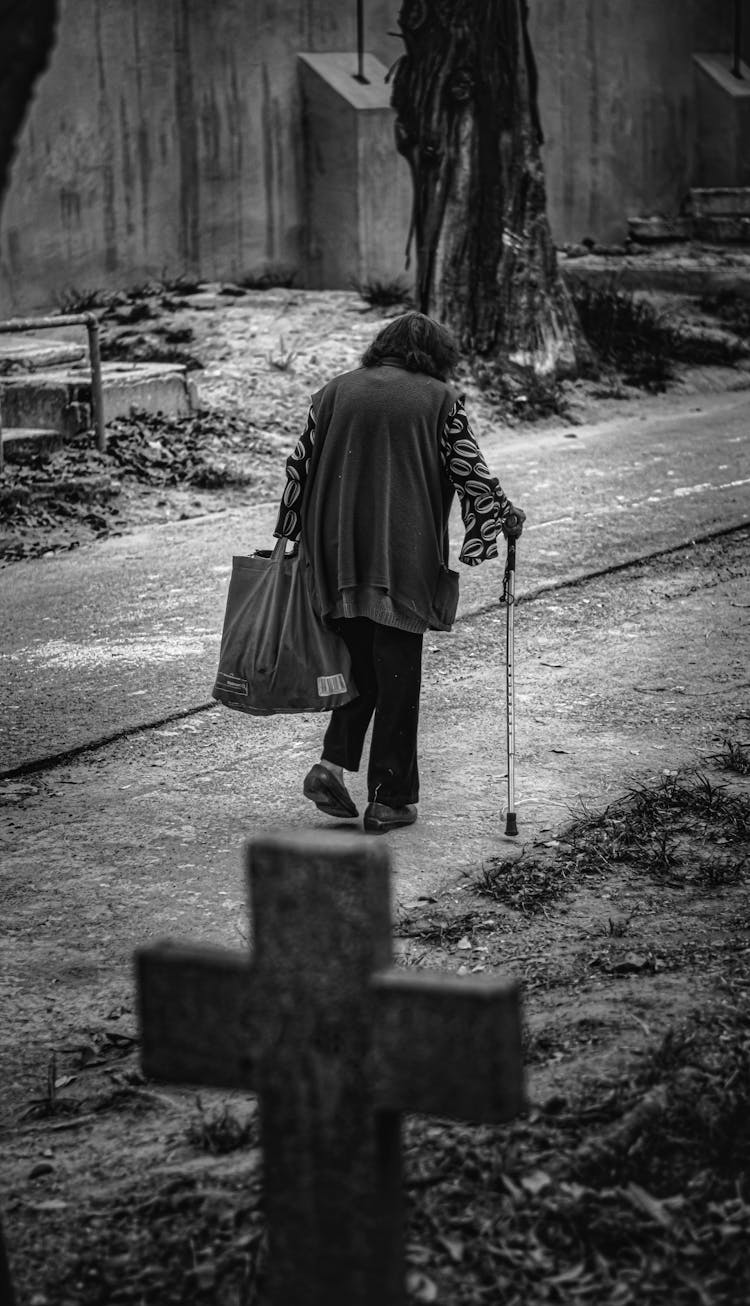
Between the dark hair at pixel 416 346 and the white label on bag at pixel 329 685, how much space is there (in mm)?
1169

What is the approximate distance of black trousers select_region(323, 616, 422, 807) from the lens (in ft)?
19.4

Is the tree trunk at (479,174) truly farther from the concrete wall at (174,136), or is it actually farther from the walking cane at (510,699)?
the walking cane at (510,699)

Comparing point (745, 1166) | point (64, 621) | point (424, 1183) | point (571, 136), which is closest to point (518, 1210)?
point (424, 1183)

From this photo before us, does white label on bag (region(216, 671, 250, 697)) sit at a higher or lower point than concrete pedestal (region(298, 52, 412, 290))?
lower

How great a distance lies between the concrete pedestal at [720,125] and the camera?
24062 mm

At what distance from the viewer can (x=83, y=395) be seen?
43.0 ft

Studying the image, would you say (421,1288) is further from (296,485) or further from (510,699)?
(296,485)

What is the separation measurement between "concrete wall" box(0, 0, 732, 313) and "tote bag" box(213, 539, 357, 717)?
11236 mm

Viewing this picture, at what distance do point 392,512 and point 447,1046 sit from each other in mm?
3669

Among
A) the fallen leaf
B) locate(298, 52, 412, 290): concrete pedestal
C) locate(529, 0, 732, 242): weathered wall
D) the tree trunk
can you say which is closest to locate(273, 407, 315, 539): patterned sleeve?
the fallen leaf

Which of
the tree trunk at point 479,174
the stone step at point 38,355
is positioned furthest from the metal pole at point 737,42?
the stone step at point 38,355

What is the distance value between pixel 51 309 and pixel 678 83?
38.4 feet

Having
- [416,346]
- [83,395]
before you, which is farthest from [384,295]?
[416,346]

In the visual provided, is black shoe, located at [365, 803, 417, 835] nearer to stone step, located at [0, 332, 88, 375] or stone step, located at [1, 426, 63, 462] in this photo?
stone step, located at [1, 426, 63, 462]
